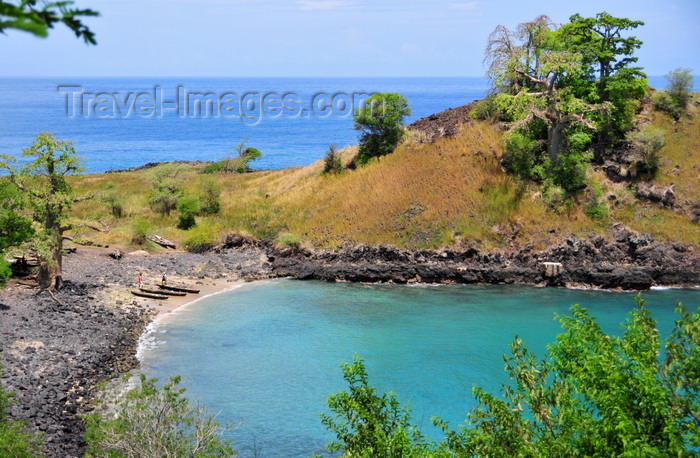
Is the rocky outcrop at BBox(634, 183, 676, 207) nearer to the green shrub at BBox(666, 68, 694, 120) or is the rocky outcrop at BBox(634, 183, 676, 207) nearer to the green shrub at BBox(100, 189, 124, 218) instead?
the green shrub at BBox(666, 68, 694, 120)

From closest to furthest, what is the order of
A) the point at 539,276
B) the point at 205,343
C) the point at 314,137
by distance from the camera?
the point at 205,343, the point at 539,276, the point at 314,137

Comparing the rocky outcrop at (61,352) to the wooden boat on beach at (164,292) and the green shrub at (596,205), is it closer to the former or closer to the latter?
the wooden boat on beach at (164,292)

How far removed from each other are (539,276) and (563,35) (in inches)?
947

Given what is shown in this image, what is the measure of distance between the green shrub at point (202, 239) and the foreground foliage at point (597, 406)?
39775 mm

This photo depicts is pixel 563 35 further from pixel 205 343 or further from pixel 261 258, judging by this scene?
pixel 205 343

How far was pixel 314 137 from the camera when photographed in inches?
7623

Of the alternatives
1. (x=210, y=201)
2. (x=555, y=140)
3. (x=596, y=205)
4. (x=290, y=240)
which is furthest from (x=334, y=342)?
(x=555, y=140)

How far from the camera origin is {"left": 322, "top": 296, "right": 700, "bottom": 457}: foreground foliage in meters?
11.5

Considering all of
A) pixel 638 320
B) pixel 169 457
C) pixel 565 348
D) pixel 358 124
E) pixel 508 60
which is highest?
pixel 508 60

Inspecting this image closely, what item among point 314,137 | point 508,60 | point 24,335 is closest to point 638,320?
point 24,335

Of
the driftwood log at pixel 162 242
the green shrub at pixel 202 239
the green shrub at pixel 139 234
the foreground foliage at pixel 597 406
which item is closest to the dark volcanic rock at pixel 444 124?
the green shrub at pixel 202 239

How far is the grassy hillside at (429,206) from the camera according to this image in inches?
1922

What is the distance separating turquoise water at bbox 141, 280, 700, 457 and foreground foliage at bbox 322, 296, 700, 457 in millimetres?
9934

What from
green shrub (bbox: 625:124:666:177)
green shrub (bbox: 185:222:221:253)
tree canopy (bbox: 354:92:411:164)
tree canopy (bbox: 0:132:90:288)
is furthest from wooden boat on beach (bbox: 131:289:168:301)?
green shrub (bbox: 625:124:666:177)
